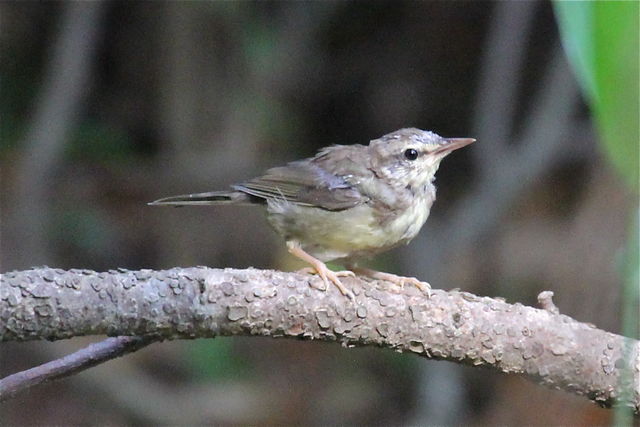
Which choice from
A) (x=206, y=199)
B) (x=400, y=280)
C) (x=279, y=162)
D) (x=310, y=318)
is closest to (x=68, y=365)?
(x=310, y=318)

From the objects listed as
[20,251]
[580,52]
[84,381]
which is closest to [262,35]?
[20,251]

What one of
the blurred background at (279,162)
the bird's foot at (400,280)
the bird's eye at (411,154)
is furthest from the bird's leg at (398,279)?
the blurred background at (279,162)

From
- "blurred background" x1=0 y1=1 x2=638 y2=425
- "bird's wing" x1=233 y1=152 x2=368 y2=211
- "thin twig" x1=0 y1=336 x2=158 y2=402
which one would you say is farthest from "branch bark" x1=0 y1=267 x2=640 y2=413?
"blurred background" x1=0 y1=1 x2=638 y2=425

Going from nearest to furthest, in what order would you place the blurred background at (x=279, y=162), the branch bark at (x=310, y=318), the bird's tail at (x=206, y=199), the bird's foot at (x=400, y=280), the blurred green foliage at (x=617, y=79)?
the blurred green foliage at (x=617, y=79) → the branch bark at (x=310, y=318) → the bird's foot at (x=400, y=280) → the bird's tail at (x=206, y=199) → the blurred background at (x=279, y=162)

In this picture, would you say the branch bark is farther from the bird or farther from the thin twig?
the bird

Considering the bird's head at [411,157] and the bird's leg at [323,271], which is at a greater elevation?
the bird's head at [411,157]

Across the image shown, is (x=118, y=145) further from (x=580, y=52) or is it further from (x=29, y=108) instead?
(x=580, y=52)

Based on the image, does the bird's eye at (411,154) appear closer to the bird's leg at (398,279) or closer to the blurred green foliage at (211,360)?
the bird's leg at (398,279)
